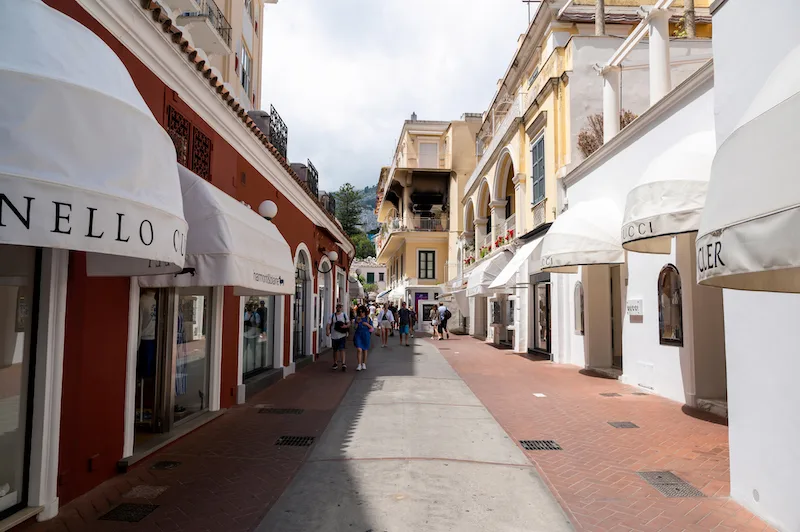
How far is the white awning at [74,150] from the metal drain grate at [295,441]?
11.6 feet

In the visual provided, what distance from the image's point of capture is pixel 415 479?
17.0ft

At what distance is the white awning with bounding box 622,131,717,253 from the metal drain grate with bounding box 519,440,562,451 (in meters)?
3.15

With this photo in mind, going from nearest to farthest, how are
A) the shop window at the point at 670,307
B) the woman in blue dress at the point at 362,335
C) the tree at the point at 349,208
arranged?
the shop window at the point at 670,307 → the woman in blue dress at the point at 362,335 → the tree at the point at 349,208

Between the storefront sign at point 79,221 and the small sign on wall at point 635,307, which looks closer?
the storefront sign at point 79,221

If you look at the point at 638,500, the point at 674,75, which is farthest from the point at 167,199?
the point at 674,75

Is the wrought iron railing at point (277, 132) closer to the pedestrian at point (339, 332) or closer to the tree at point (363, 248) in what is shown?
the pedestrian at point (339, 332)

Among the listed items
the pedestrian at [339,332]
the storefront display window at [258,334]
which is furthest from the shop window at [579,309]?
the storefront display window at [258,334]

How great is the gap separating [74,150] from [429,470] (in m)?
4.29

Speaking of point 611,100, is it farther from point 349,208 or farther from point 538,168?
point 349,208

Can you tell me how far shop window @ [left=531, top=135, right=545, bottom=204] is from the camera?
665 inches

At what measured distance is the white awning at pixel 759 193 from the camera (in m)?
2.46

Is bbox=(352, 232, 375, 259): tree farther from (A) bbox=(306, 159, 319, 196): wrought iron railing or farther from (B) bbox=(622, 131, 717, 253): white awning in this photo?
(B) bbox=(622, 131, 717, 253): white awning

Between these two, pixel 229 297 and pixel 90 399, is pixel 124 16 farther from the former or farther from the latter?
pixel 229 297

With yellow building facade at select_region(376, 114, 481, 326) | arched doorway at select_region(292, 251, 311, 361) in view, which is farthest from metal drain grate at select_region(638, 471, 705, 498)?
yellow building facade at select_region(376, 114, 481, 326)
